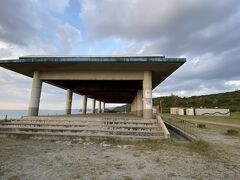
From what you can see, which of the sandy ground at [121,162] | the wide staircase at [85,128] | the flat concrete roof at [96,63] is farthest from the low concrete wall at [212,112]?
the sandy ground at [121,162]

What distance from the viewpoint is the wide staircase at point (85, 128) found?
999 cm

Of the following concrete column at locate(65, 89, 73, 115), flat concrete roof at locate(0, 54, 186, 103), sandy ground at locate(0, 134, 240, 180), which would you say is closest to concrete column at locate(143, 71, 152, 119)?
flat concrete roof at locate(0, 54, 186, 103)

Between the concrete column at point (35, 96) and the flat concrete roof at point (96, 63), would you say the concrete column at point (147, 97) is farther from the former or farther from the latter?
the concrete column at point (35, 96)

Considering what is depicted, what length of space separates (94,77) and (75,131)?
20.5ft

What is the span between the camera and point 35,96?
49.9 ft

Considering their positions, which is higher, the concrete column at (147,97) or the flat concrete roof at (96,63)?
the flat concrete roof at (96,63)

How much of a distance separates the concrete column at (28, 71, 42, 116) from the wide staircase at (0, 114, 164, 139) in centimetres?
198

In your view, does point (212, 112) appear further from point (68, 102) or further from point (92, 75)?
point (92, 75)

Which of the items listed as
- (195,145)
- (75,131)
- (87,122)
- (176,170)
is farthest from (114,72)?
(176,170)

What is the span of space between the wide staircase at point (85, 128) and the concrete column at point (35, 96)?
1980 mm

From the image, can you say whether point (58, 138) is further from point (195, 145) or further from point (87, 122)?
point (195, 145)

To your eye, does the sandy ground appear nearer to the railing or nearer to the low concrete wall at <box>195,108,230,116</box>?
the railing

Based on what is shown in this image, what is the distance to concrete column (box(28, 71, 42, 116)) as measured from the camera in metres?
15.0

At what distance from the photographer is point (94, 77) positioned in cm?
1571
